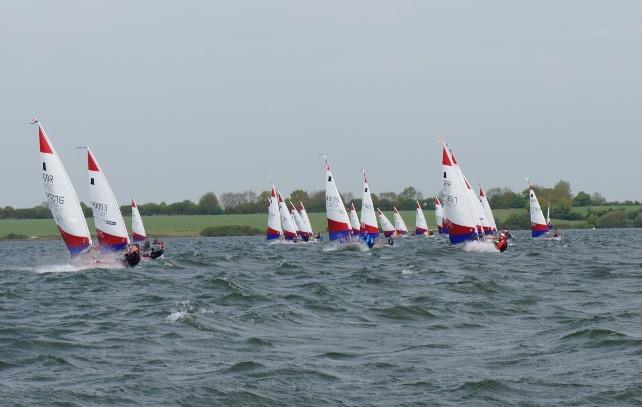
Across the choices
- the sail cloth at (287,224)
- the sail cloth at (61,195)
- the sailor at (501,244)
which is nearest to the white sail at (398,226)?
the sail cloth at (287,224)

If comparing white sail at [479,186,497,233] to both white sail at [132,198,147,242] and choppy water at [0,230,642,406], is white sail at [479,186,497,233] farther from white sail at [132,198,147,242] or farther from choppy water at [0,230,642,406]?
choppy water at [0,230,642,406]

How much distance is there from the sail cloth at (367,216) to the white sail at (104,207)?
111 ft

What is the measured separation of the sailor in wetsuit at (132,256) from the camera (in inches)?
1661

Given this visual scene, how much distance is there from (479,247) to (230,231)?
365 feet

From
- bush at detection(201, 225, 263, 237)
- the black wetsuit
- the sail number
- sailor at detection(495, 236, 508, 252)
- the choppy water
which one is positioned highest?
the sail number

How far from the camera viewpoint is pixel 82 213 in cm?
4034

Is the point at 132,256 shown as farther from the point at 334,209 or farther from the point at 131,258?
the point at 334,209

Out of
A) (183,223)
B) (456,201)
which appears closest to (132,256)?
(456,201)

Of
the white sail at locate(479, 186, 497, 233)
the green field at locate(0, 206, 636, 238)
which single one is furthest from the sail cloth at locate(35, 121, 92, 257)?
the green field at locate(0, 206, 636, 238)

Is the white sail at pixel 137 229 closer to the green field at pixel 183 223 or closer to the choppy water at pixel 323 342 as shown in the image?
the choppy water at pixel 323 342

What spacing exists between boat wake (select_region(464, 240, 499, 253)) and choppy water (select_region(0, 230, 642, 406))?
77.5 ft

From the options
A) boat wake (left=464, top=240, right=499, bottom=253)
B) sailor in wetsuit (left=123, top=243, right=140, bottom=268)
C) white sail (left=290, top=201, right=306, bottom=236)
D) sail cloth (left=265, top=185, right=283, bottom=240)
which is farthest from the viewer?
white sail (left=290, top=201, right=306, bottom=236)

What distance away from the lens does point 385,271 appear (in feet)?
136

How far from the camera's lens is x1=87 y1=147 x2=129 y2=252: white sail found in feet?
141
